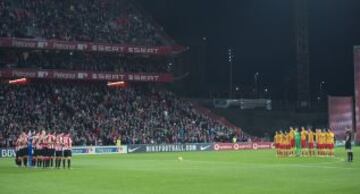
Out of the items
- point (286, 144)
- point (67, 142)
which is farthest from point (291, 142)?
point (67, 142)

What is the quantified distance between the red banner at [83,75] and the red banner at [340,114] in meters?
19.7

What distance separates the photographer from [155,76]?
73.4 meters

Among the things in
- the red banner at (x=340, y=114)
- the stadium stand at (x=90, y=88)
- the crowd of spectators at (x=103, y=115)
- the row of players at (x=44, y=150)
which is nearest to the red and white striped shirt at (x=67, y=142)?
the row of players at (x=44, y=150)

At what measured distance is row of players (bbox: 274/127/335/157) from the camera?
153 ft

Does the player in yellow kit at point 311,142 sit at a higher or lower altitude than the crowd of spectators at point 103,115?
lower

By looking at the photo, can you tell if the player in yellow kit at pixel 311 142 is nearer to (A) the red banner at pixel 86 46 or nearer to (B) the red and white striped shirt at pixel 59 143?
(B) the red and white striped shirt at pixel 59 143

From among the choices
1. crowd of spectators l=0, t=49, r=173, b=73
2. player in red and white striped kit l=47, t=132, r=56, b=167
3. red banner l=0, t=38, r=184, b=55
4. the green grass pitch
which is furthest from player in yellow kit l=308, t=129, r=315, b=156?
crowd of spectators l=0, t=49, r=173, b=73

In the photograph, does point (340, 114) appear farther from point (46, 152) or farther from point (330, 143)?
point (46, 152)

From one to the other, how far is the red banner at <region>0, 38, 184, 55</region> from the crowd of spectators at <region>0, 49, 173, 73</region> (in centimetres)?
289

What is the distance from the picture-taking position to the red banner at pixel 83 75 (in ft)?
208

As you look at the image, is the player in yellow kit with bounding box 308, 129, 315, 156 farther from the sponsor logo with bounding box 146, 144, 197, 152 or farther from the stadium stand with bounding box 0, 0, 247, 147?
the stadium stand with bounding box 0, 0, 247, 147

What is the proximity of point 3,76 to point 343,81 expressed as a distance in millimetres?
51072

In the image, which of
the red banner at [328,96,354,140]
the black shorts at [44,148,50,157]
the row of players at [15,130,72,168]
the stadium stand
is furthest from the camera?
the red banner at [328,96,354,140]

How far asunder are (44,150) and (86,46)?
1228 inches
